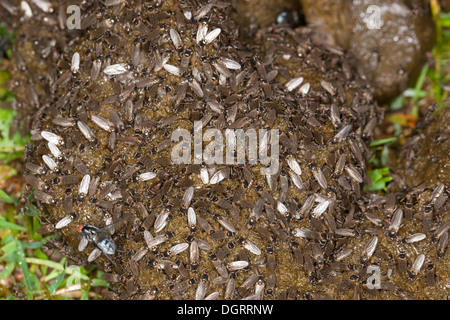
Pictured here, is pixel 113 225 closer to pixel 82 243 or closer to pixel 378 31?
pixel 82 243

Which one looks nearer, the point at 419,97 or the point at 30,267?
the point at 30,267

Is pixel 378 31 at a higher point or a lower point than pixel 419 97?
higher

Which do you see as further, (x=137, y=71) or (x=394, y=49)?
(x=394, y=49)

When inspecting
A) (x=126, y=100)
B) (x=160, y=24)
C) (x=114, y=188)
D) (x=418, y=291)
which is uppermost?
(x=160, y=24)

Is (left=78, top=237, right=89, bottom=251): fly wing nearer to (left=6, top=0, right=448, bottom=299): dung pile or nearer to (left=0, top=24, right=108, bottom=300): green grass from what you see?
(left=6, top=0, right=448, bottom=299): dung pile

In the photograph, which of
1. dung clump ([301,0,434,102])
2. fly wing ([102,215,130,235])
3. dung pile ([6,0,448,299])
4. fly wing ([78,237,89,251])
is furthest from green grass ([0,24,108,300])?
dung clump ([301,0,434,102])

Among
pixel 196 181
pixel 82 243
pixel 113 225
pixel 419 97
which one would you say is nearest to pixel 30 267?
pixel 82 243

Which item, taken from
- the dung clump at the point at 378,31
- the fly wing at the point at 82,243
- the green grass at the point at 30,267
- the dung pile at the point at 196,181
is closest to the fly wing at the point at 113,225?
the dung pile at the point at 196,181

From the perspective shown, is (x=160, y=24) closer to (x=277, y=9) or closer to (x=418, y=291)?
(x=277, y=9)

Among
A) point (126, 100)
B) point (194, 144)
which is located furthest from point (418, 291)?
point (126, 100)
